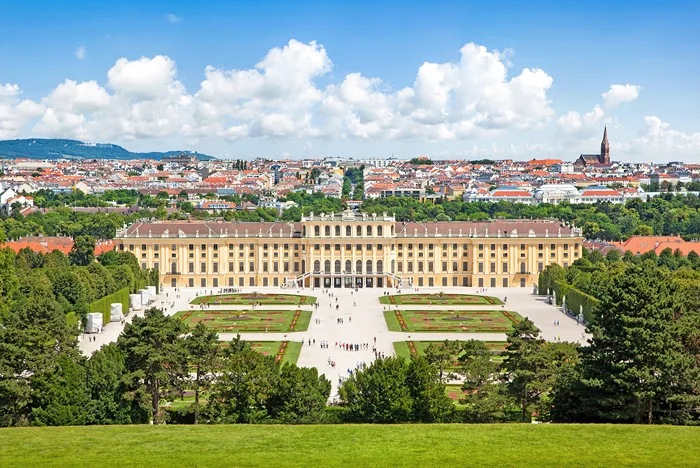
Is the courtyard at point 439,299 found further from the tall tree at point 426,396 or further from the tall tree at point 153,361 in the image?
the tall tree at point 426,396

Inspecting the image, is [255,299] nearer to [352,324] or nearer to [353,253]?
[353,253]

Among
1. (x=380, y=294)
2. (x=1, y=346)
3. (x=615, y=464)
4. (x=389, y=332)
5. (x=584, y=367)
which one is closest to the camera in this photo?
(x=615, y=464)

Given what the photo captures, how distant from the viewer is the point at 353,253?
100562 mm

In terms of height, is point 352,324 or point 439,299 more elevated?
→ point 352,324

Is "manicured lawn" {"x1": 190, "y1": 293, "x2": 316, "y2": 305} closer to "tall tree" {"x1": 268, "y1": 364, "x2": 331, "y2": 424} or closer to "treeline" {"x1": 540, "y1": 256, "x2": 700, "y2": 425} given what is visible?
"tall tree" {"x1": 268, "y1": 364, "x2": 331, "y2": 424}

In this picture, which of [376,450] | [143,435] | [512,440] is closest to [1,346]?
[143,435]

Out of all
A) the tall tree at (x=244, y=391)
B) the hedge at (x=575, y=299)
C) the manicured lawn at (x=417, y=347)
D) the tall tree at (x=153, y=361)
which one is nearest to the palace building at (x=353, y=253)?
the hedge at (x=575, y=299)

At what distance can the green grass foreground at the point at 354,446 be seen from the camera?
29.0m

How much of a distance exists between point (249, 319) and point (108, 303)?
11.1 metres

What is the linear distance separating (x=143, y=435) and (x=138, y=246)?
68842mm

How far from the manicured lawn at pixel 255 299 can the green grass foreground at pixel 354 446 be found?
50.2 meters

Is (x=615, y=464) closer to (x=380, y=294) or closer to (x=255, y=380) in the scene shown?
(x=255, y=380)

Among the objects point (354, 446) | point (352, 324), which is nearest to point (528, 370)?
point (354, 446)

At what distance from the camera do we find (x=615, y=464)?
28.6 meters
